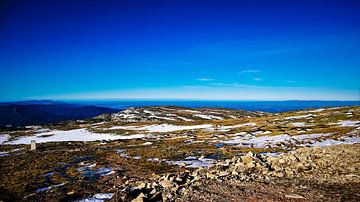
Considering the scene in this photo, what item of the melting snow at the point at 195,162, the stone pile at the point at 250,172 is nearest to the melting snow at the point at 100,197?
the stone pile at the point at 250,172

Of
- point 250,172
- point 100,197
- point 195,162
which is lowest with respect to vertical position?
point 195,162

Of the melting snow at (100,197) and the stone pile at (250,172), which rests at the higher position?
the stone pile at (250,172)

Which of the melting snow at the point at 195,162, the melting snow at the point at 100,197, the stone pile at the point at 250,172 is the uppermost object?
the stone pile at the point at 250,172

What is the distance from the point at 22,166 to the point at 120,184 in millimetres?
21145

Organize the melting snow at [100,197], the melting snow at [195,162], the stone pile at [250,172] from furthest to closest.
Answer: the melting snow at [195,162] < the melting snow at [100,197] < the stone pile at [250,172]

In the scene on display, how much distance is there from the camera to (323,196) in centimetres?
1691

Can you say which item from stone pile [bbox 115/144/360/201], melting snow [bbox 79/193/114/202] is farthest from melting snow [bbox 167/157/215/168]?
melting snow [bbox 79/193/114/202]

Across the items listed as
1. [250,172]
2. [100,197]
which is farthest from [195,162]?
[100,197]

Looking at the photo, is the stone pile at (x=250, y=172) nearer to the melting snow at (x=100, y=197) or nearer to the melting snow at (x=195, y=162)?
the melting snow at (x=100, y=197)

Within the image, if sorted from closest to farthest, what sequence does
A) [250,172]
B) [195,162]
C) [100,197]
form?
[100,197]
[250,172]
[195,162]

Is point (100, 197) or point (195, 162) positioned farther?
point (195, 162)

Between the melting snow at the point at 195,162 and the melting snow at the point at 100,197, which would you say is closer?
the melting snow at the point at 100,197

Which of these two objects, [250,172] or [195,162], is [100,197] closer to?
[250,172]

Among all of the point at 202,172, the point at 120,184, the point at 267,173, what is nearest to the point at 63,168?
the point at 120,184
